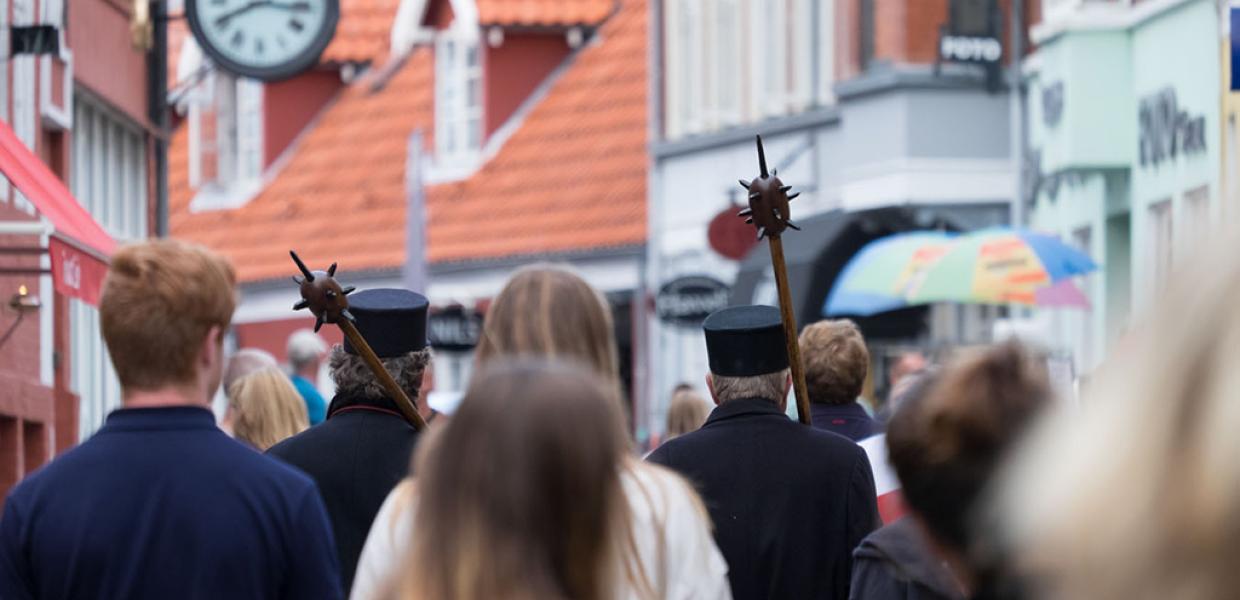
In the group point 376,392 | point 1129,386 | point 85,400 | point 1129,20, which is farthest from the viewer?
point 1129,20

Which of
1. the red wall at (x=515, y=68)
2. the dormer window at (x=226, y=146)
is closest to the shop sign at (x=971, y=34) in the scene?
the red wall at (x=515, y=68)

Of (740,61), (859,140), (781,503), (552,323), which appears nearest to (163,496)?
(552,323)

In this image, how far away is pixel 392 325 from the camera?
21.8 feet

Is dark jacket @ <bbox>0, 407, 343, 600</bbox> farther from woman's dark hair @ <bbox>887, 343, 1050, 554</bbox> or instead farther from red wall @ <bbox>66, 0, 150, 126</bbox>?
red wall @ <bbox>66, 0, 150, 126</bbox>

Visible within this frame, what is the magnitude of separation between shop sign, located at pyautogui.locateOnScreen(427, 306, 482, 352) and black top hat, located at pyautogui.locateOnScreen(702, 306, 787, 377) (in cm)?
1716

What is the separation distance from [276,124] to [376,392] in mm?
25729

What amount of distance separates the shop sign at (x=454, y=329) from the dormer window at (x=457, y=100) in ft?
18.0

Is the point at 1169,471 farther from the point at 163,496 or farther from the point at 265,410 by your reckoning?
the point at 265,410

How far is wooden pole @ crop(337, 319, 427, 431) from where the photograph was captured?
19.9 ft

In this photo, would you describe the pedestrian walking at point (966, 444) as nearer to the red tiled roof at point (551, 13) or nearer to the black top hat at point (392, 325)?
the black top hat at point (392, 325)

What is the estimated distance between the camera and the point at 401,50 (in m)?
29.7

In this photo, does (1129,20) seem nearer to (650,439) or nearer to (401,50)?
(650,439)

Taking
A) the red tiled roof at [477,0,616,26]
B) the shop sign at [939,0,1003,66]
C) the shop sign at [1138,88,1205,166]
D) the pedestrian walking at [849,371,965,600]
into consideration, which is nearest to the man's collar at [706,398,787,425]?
the pedestrian walking at [849,371,965,600]

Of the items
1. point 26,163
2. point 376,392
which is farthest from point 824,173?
point 376,392
